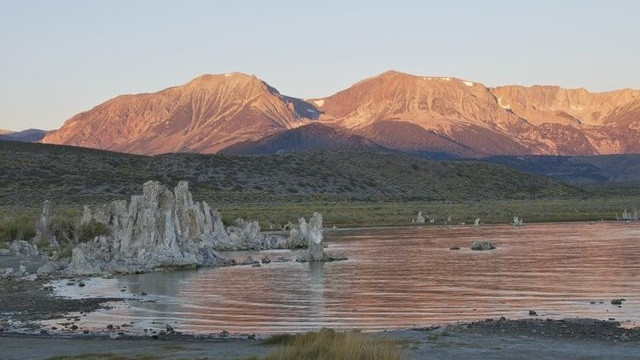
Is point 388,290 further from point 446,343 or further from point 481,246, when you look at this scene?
point 481,246

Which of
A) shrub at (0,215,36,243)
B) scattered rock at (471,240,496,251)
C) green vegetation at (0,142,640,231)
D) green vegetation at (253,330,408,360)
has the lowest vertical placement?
green vegetation at (253,330,408,360)

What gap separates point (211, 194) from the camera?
478 feet

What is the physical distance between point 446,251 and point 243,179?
113 m

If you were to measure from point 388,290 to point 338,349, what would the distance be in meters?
20.3

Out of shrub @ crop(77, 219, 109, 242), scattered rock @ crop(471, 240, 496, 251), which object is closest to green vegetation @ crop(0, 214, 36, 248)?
shrub @ crop(77, 219, 109, 242)

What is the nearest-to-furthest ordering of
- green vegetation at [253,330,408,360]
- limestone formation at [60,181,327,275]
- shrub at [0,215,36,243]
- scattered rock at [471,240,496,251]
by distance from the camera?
green vegetation at [253,330,408,360] < limestone formation at [60,181,327,275] < scattered rock at [471,240,496,251] < shrub at [0,215,36,243]

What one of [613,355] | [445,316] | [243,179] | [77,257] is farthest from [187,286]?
[243,179]

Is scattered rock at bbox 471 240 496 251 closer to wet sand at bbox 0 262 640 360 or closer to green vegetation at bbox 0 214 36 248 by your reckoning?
green vegetation at bbox 0 214 36 248

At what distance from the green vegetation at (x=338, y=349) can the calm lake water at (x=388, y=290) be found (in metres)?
8.33

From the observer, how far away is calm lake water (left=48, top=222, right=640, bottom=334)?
31328 millimetres

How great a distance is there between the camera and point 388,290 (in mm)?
39500

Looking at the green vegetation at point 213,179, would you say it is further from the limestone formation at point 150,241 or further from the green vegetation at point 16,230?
the limestone formation at point 150,241

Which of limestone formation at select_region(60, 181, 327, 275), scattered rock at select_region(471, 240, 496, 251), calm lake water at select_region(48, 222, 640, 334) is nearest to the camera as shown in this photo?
calm lake water at select_region(48, 222, 640, 334)

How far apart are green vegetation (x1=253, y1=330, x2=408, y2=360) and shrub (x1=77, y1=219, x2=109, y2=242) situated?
4252cm
